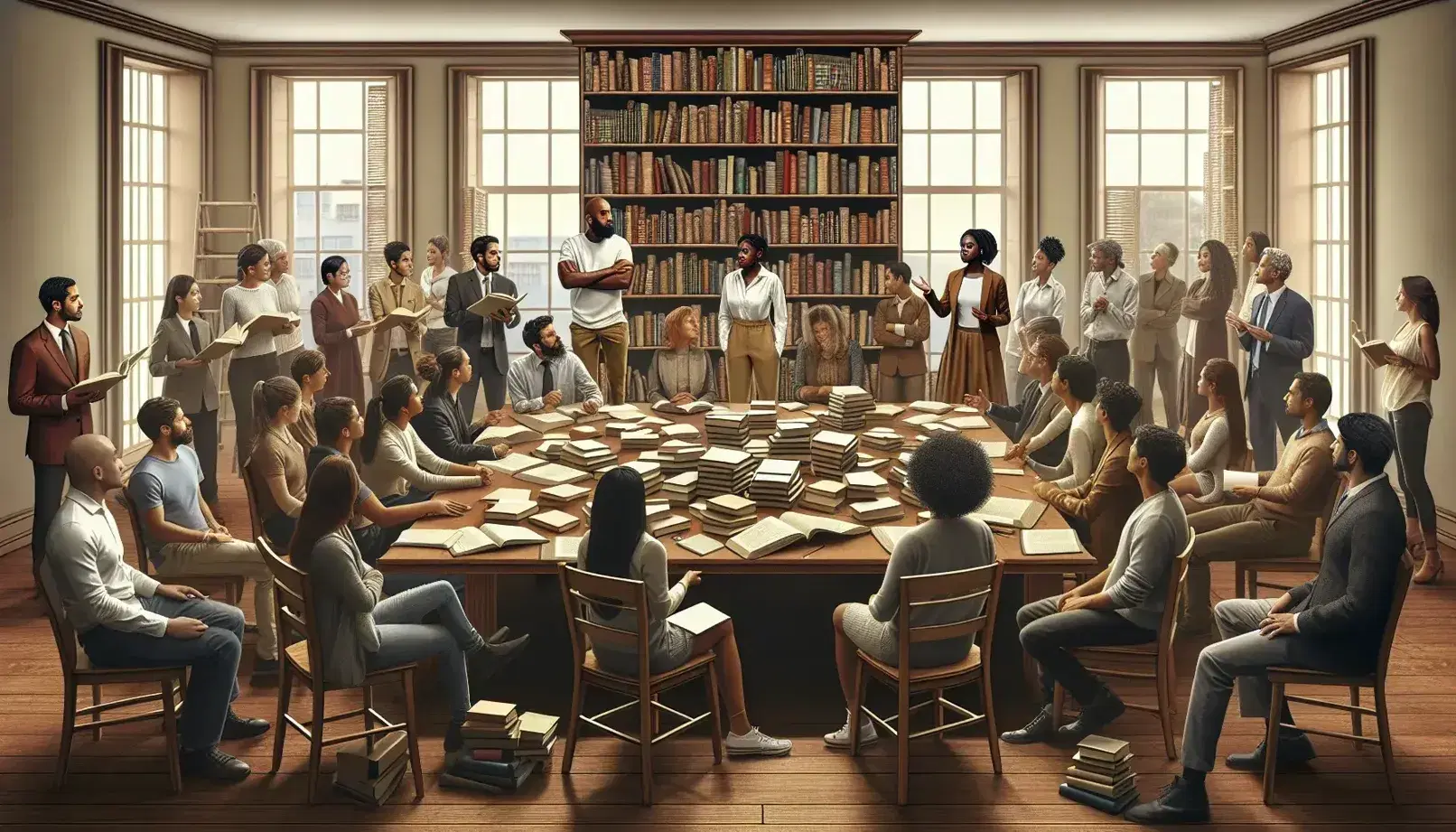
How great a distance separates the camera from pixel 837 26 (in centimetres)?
976

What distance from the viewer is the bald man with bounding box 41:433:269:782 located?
13.5 feet

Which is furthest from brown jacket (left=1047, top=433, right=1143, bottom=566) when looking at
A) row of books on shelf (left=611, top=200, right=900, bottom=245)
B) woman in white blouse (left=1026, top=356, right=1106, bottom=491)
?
row of books on shelf (left=611, top=200, right=900, bottom=245)

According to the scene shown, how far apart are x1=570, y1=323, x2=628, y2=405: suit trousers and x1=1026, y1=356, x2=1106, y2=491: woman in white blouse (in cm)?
323

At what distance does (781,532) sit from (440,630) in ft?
3.88

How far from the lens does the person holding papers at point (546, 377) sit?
7.41 metres

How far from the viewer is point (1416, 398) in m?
6.82

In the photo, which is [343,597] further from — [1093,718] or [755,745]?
[1093,718]

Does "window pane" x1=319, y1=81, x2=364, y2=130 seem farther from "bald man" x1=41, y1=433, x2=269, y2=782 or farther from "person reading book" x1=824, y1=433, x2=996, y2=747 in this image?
"person reading book" x1=824, y1=433, x2=996, y2=747

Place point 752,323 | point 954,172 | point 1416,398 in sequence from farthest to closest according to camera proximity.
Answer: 1. point 954,172
2. point 752,323
3. point 1416,398

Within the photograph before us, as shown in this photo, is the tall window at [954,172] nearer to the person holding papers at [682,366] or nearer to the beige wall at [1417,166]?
the beige wall at [1417,166]

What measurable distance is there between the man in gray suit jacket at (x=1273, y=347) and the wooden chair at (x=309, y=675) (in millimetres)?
5493

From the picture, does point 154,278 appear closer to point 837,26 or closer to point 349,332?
point 349,332

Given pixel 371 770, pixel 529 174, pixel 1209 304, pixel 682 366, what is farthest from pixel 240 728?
pixel 529 174

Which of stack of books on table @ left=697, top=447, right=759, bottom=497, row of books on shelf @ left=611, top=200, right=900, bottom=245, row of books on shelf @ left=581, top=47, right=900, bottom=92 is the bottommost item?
stack of books on table @ left=697, top=447, right=759, bottom=497
